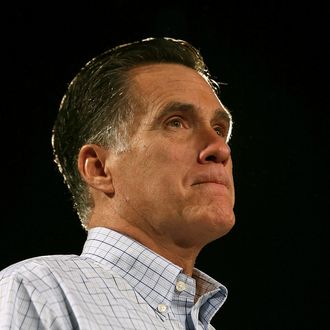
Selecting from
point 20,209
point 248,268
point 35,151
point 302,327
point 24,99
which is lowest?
point 302,327

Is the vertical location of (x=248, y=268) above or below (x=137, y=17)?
below

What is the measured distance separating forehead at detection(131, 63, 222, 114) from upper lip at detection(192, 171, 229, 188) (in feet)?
0.59

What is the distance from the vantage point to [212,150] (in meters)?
1.53

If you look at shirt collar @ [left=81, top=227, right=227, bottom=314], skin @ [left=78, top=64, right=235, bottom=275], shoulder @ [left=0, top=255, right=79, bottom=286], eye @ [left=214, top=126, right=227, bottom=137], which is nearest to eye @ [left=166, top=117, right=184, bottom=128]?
skin @ [left=78, top=64, right=235, bottom=275]

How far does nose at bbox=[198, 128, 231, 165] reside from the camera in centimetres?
153

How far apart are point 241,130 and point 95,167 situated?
1.27m

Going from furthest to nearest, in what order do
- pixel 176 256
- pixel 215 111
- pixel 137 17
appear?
pixel 137 17 → pixel 215 111 → pixel 176 256

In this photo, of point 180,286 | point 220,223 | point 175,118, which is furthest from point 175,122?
point 180,286

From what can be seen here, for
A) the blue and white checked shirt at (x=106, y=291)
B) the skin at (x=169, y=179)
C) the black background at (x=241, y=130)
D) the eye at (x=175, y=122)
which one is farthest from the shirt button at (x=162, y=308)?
the black background at (x=241, y=130)

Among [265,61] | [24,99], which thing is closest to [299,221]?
[265,61]

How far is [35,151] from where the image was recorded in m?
2.65

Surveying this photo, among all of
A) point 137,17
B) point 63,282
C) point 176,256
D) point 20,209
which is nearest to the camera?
point 63,282

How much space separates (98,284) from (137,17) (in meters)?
1.65

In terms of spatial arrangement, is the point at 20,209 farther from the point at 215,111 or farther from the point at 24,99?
the point at 215,111
